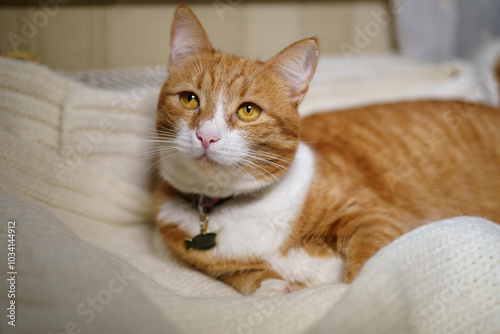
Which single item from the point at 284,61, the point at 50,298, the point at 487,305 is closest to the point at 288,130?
the point at 284,61

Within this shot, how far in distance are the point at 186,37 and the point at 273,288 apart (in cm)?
91

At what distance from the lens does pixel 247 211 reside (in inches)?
50.7

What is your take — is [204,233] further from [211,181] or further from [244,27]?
[244,27]

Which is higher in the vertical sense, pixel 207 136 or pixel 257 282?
pixel 207 136

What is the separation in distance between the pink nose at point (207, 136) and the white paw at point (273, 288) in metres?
0.49

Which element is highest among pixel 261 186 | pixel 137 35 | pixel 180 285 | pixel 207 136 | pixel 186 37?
pixel 186 37

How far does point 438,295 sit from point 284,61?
2.75 ft

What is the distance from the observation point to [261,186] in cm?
125

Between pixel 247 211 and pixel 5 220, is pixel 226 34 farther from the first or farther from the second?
pixel 5 220

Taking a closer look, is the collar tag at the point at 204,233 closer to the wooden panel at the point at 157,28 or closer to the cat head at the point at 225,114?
the cat head at the point at 225,114

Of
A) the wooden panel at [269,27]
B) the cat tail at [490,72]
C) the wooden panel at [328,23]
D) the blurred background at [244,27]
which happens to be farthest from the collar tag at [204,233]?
the cat tail at [490,72]

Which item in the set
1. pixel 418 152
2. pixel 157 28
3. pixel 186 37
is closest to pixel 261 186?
pixel 186 37

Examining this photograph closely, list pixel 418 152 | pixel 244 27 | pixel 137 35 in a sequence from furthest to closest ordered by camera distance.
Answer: pixel 244 27
pixel 137 35
pixel 418 152

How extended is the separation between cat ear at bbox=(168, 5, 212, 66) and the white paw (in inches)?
32.9
